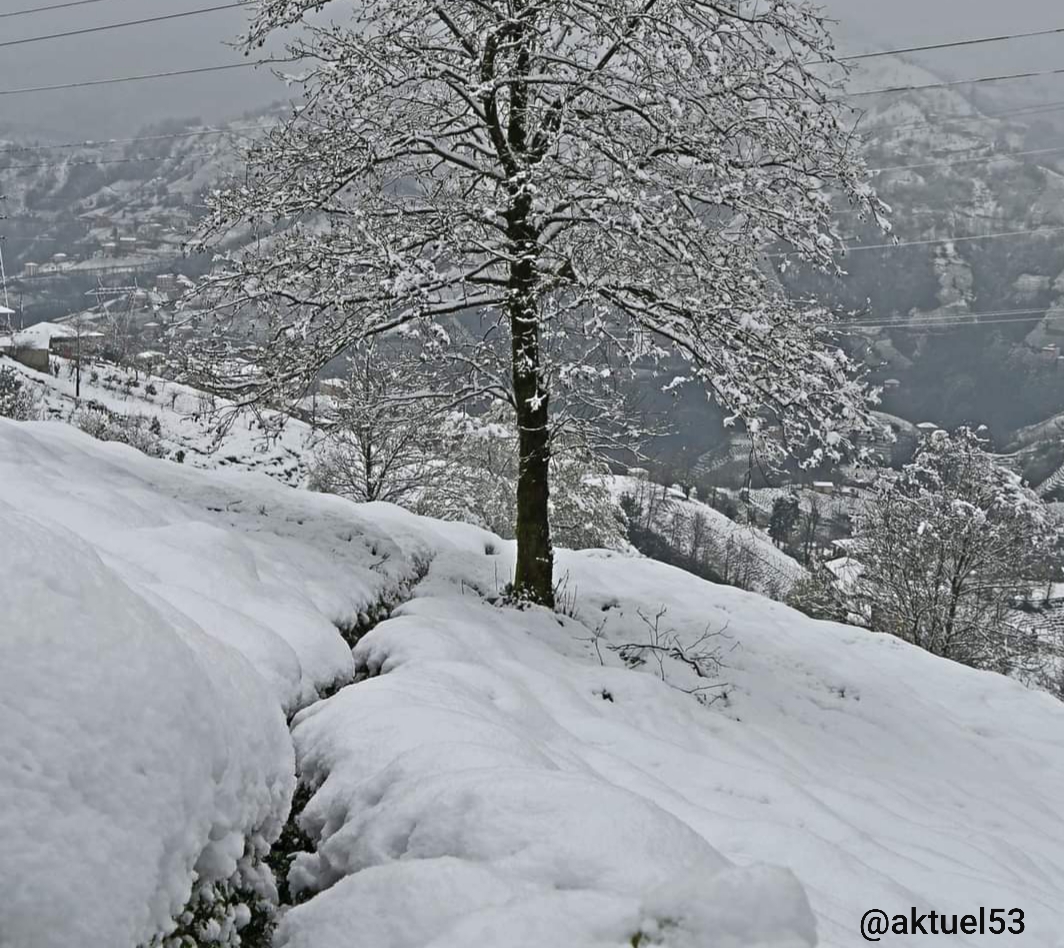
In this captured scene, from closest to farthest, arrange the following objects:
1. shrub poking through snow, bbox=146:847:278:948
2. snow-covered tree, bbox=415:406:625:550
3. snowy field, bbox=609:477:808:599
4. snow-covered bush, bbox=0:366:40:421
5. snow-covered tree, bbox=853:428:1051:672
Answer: shrub poking through snow, bbox=146:847:278:948 < snow-covered tree, bbox=853:428:1051:672 < snow-covered tree, bbox=415:406:625:550 < snow-covered bush, bbox=0:366:40:421 < snowy field, bbox=609:477:808:599

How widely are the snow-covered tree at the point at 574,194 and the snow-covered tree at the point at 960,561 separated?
13476mm

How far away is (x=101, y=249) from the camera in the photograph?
17075 cm

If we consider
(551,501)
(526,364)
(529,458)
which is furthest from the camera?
(551,501)

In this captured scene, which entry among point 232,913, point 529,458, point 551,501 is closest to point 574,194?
Result: point 529,458

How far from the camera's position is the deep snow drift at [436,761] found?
1.31 m

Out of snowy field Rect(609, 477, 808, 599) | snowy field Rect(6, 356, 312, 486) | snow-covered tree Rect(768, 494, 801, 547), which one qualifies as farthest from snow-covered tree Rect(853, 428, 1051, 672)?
snow-covered tree Rect(768, 494, 801, 547)

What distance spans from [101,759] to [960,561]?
21661mm

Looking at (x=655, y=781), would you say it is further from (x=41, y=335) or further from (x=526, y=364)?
(x=41, y=335)

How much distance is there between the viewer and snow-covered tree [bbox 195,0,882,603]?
622 centimetres

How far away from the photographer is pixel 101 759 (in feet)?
4.22

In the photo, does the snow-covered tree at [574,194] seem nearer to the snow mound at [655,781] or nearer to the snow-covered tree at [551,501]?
the snow mound at [655,781]

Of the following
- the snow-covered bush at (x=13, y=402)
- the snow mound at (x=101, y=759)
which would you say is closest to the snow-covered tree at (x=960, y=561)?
the snow mound at (x=101, y=759)

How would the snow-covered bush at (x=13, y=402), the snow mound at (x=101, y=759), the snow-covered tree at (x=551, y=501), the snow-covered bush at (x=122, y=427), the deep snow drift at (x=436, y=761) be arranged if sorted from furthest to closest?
1. the snow-covered bush at (x=122, y=427)
2. the snow-covered bush at (x=13, y=402)
3. the snow-covered tree at (x=551, y=501)
4. the deep snow drift at (x=436, y=761)
5. the snow mound at (x=101, y=759)

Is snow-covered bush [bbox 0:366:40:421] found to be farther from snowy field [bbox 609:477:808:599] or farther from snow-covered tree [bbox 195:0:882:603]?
snowy field [bbox 609:477:808:599]
